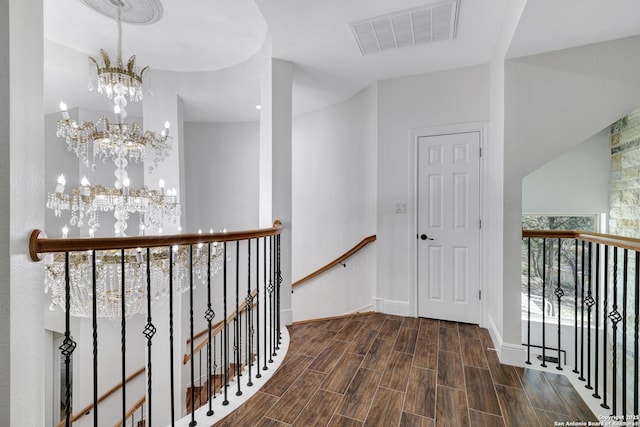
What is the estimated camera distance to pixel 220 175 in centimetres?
498

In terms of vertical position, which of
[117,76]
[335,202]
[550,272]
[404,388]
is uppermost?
[117,76]

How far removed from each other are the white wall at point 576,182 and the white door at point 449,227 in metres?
1.10

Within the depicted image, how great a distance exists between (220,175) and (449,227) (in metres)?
3.67

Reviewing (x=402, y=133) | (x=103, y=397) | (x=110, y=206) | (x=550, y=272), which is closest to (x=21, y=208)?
(x=110, y=206)

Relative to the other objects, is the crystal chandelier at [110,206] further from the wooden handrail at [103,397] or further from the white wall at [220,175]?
the wooden handrail at [103,397]

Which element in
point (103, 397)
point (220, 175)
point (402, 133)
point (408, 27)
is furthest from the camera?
point (220, 175)

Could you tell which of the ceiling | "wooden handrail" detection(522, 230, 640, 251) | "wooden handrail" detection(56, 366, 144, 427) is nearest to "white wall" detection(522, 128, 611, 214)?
"wooden handrail" detection(522, 230, 640, 251)

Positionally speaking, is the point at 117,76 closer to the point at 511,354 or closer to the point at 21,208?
the point at 21,208

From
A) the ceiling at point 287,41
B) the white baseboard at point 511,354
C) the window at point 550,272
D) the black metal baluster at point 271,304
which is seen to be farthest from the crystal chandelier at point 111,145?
the window at point 550,272

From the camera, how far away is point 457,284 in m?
3.11

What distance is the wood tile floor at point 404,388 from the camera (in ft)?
5.45

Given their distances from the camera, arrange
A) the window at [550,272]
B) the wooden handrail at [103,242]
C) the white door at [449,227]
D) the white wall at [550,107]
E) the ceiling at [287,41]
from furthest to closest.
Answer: the window at [550,272]
the white door at [449,227]
the white wall at [550,107]
the ceiling at [287,41]
the wooden handrail at [103,242]

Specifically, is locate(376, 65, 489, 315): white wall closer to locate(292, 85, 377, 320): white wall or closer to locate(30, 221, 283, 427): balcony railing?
locate(292, 85, 377, 320): white wall

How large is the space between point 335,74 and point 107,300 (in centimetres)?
307
